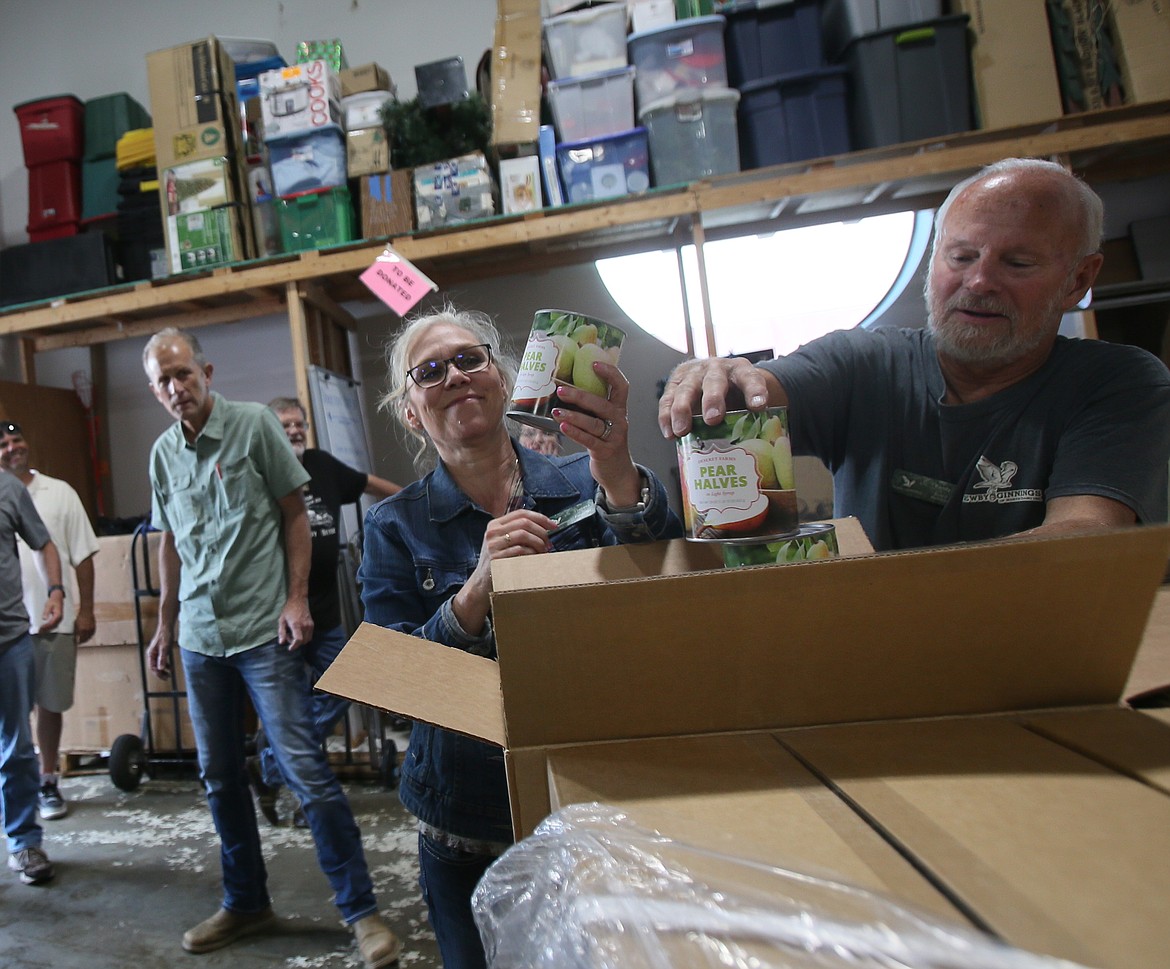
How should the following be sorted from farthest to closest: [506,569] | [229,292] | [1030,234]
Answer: [229,292]
[1030,234]
[506,569]

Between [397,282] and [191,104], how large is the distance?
8.61 feet

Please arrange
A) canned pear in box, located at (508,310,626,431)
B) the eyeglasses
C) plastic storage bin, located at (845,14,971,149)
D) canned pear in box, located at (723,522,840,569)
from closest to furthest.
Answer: canned pear in box, located at (723,522,840,569), canned pear in box, located at (508,310,626,431), the eyeglasses, plastic storage bin, located at (845,14,971,149)

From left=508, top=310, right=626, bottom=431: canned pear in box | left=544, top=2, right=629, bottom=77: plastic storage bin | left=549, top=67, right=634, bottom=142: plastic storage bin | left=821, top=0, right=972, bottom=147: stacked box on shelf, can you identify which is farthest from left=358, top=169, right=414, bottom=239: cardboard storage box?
left=508, top=310, right=626, bottom=431: canned pear in box

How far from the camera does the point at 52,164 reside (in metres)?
4.44

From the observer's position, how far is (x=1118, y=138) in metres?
3.13

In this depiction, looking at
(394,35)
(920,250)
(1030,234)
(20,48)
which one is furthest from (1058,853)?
(20,48)

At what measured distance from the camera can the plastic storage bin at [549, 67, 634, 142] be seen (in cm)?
353

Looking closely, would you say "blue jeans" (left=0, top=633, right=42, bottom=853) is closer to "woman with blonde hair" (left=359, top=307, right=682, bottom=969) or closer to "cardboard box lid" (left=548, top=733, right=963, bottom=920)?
"woman with blonde hair" (left=359, top=307, right=682, bottom=969)

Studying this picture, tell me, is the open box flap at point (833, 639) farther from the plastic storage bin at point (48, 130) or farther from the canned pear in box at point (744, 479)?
the plastic storage bin at point (48, 130)

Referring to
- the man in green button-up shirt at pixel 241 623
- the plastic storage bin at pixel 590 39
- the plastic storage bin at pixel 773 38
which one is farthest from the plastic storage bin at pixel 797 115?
the man in green button-up shirt at pixel 241 623

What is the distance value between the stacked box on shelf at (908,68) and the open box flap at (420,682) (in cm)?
341

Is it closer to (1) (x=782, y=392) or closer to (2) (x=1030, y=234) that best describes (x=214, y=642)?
(1) (x=782, y=392)

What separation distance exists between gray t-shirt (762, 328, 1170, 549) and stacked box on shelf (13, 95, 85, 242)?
15.8 feet

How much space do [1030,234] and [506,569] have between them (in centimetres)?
86
